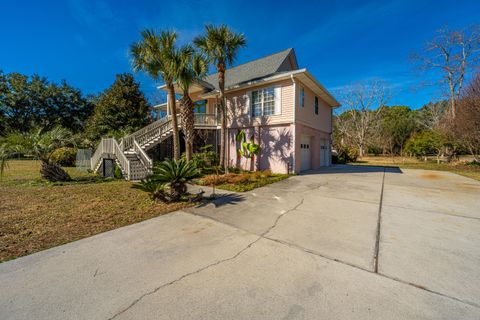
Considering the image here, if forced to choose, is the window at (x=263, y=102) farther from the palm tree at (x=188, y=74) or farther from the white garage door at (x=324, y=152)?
the white garage door at (x=324, y=152)

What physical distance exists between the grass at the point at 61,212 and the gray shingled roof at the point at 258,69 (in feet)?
→ 32.1

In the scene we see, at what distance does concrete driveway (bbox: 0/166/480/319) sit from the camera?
1.94 meters

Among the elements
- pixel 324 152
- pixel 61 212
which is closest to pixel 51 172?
pixel 61 212

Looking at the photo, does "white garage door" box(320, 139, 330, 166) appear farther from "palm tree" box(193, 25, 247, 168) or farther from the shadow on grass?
the shadow on grass

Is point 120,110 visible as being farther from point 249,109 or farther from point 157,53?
point 249,109

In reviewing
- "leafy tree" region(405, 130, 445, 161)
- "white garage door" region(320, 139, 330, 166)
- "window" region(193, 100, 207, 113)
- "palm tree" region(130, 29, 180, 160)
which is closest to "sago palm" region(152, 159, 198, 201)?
"palm tree" region(130, 29, 180, 160)

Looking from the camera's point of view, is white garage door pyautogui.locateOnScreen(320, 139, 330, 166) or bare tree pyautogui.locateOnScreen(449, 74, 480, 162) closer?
bare tree pyautogui.locateOnScreen(449, 74, 480, 162)

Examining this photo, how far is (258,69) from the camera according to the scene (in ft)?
45.9

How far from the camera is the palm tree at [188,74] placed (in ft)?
31.0

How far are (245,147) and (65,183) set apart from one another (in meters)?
8.76

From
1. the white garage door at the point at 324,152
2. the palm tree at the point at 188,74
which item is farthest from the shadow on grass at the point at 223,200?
the white garage door at the point at 324,152

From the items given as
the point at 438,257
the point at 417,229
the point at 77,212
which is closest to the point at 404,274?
the point at 438,257

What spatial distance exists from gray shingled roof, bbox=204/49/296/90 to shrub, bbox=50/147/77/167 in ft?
40.8

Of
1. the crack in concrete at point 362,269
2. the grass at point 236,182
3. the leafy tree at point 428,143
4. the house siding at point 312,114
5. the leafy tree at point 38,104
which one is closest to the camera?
the crack in concrete at point 362,269
